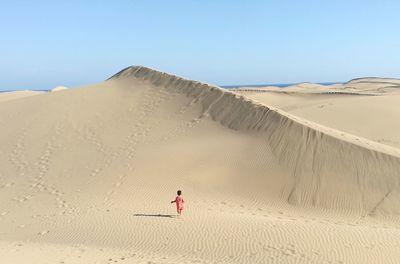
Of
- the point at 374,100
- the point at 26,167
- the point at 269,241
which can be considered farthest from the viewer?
the point at 374,100

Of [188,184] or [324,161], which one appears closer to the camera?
[188,184]

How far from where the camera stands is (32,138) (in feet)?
72.6

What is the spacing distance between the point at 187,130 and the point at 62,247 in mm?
10832

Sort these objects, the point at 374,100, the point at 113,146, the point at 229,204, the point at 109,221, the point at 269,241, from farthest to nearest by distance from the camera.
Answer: the point at 374,100 → the point at 113,146 → the point at 229,204 → the point at 109,221 → the point at 269,241

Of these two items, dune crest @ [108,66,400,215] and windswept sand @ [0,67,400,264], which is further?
dune crest @ [108,66,400,215]

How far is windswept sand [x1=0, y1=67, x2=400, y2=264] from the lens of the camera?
10.7 metres

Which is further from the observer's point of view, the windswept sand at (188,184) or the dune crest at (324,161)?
the dune crest at (324,161)

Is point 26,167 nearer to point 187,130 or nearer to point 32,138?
point 32,138

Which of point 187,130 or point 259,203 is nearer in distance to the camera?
point 259,203

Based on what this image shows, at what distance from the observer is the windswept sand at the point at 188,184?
35.2ft

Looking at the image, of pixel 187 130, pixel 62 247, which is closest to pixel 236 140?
pixel 187 130

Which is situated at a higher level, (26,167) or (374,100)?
(374,100)

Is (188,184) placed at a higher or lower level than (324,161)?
lower

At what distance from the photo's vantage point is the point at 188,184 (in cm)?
1620
